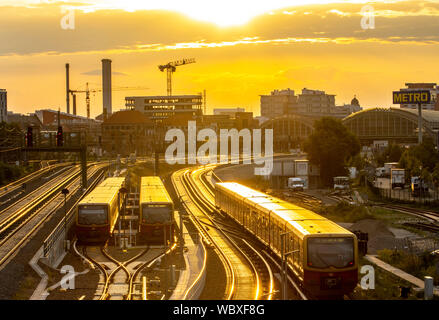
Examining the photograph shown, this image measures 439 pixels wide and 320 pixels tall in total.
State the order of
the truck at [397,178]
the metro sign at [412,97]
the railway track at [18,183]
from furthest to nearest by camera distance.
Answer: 1. the metro sign at [412,97]
2. the truck at [397,178]
3. the railway track at [18,183]

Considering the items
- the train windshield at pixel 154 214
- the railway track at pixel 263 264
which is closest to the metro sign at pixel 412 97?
the railway track at pixel 263 264

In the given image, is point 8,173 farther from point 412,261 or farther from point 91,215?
point 412,261

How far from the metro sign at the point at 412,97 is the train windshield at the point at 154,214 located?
79.7 meters

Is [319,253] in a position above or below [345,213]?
above

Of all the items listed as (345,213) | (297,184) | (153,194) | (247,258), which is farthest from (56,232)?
(297,184)

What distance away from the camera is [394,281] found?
89.1 ft

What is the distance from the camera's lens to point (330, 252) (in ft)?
73.0

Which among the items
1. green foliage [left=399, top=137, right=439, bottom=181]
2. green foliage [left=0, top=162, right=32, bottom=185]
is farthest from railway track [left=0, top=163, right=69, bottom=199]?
green foliage [left=399, top=137, right=439, bottom=181]

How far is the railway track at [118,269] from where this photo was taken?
23328mm

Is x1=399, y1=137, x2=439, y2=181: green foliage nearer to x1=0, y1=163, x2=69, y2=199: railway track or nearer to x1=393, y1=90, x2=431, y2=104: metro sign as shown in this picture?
x1=393, y1=90, x2=431, y2=104: metro sign

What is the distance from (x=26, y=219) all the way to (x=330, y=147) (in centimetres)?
5803

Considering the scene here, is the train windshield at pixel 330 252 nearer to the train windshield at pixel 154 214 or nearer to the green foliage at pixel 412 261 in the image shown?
the green foliage at pixel 412 261

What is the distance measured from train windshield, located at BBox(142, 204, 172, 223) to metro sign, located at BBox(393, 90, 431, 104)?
79.7 meters
